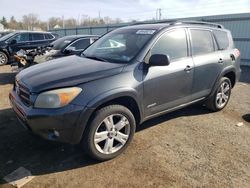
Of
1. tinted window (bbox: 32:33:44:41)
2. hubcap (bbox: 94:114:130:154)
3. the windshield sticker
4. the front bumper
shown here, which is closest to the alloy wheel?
tinted window (bbox: 32:33:44:41)

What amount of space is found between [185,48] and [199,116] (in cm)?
158

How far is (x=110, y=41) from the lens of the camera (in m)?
4.69

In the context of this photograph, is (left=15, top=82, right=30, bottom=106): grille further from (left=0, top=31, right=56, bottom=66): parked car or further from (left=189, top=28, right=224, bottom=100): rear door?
(left=0, top=31, right=56, bottom=66): parked car

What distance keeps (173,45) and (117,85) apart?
1431 mm

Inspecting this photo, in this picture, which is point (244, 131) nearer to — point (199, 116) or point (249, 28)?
point (199, 116)

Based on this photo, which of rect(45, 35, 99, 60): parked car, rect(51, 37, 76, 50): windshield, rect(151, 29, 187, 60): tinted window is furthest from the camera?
rect(51, 37, 76, 50): windshield

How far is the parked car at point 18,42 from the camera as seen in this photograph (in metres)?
12.8

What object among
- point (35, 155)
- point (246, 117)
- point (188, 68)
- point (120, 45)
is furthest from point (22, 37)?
point (246, 117)

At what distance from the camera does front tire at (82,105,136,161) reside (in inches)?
130

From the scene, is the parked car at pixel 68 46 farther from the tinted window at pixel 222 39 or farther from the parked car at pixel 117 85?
the tinted window at pixel 222 39

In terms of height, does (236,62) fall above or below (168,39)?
below

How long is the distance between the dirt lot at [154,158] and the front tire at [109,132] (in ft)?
0.51

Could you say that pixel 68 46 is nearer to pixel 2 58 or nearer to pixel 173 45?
pixel 173 45

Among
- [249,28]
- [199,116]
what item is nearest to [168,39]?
[199,116]
